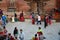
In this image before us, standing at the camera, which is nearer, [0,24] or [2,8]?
[0,24]

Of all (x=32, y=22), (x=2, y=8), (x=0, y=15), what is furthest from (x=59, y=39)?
(x=2, y=8)

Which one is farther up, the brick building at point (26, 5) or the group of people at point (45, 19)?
the brick building at point (26, 5)

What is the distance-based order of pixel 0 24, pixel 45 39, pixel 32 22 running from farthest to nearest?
pixel 32 22 → pixel 0 24 → pixel 45 39

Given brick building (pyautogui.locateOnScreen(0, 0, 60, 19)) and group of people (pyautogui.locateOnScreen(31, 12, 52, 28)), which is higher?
brick building (pyautogui.locateOnScreen(0, 0, 60, 19))

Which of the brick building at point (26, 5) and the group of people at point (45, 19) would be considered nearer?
the group of people at point (45, 19)

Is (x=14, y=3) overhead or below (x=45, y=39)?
overhead

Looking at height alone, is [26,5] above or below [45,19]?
above

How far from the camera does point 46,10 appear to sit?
30.7m

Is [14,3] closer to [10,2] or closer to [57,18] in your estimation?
[10,2]

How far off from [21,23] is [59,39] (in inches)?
186

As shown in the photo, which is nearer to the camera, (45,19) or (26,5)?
(45,19)

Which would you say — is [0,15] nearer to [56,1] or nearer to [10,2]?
[10,2]

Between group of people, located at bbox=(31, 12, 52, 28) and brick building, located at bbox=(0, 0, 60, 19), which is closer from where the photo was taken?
group of people, located at bbox=(31, 12, 52, 28)

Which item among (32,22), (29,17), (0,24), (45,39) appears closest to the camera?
(45,39)
